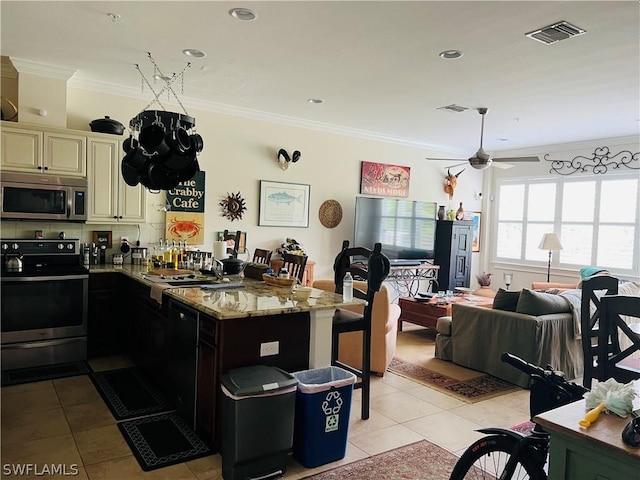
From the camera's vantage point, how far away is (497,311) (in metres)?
4.64

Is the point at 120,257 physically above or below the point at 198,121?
below

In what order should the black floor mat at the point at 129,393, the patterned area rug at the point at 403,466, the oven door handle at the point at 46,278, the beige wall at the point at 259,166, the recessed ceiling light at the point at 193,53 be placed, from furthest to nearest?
the beige wall at the point at 259,166
the oven door handle at the point at 46,278
the recessed ceiling light at the point at 193,53
the black floor mat at the point at 129,393
the patterned area rug at the point at 403,466

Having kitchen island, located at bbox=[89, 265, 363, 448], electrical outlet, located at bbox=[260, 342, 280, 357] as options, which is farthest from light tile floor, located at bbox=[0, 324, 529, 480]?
electrical outlet, located at bbox=[260, 342, 280, 357]

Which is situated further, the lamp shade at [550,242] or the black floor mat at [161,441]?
the lamp shade at [550,242]

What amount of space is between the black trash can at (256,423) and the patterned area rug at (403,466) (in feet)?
0.99

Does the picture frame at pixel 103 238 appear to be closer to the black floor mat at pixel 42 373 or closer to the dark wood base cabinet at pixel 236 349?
the black floor mat at pixel 42 373

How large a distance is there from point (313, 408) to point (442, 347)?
9.33 feet

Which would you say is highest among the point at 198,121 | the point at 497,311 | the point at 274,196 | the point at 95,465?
the point at 198,121

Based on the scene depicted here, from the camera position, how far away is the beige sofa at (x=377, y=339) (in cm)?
445

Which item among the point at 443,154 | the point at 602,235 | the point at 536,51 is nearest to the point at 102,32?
the point at 536,51

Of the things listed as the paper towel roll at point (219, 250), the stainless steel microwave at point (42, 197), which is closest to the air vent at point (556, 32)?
the paper towel roll at point (219, 250)

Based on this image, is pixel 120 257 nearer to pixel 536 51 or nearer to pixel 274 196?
pixel 274 196

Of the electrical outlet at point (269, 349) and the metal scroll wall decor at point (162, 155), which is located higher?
the metal scroll wall decor at point (162, 155)

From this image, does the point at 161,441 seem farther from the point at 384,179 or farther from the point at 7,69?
the point at 384,179
